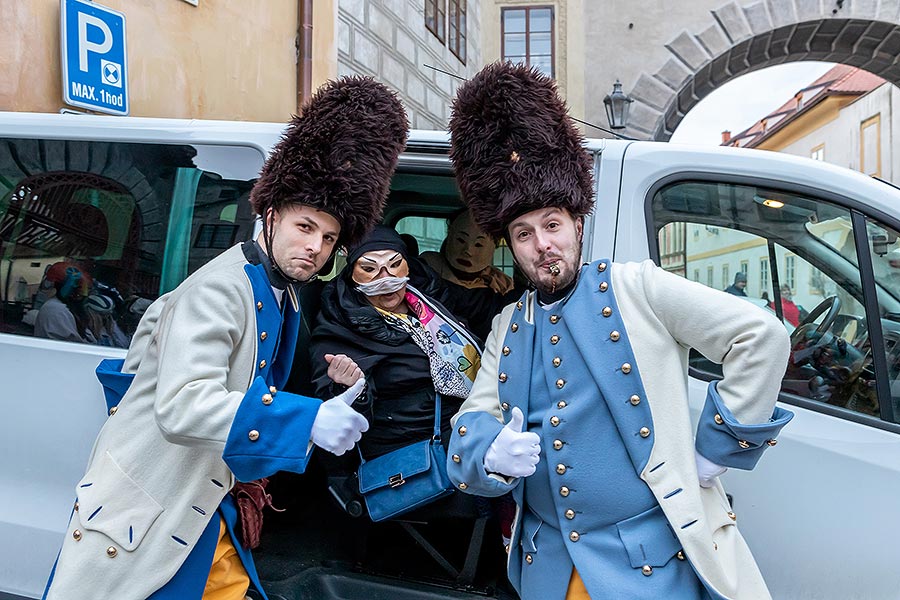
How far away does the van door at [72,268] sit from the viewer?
7.64ft

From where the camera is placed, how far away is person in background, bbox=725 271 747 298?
2.38 m

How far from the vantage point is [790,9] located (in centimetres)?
1289

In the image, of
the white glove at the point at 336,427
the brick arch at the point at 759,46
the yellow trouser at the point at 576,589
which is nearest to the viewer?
the white glove at the point at 336,427

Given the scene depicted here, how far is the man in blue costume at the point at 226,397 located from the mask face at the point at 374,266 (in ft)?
1.74

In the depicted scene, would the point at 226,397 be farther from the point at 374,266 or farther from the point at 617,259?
the point at 617,259

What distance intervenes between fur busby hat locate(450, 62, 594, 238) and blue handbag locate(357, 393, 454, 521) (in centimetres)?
78

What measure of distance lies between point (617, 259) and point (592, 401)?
0.67 metres

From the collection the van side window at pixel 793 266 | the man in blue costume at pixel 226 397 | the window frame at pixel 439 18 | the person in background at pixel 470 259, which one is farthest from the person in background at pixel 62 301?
the window frame at pixel 439 18

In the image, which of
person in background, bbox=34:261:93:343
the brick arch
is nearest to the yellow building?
person in background, bbox=34:261:93:343

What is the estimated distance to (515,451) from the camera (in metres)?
1.64

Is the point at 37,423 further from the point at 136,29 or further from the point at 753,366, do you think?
the point at 136,29

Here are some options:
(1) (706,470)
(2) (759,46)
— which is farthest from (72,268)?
(2) (759,46)

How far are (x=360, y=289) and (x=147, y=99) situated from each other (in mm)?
3545

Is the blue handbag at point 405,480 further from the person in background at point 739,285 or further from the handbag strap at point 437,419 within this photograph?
the person in background at point 739,285
